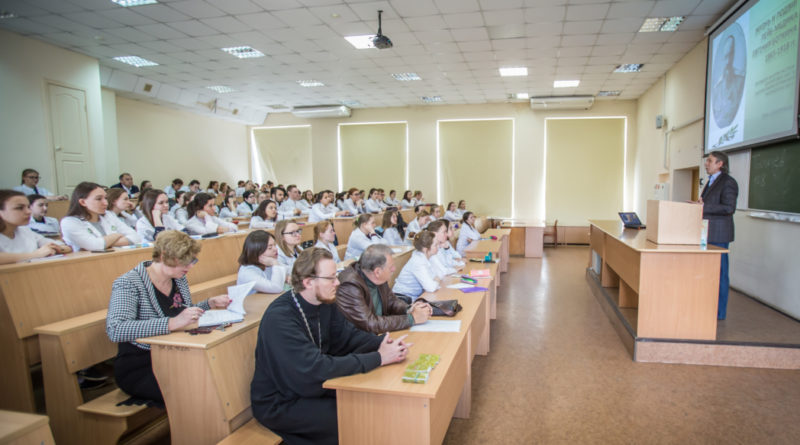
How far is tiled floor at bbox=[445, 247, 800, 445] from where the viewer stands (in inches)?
102

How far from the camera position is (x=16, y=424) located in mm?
1071

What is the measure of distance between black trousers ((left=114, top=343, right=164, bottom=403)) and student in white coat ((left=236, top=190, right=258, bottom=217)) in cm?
670

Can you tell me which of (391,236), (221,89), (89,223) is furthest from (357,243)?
(221,89)

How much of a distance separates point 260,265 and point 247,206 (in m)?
6.46

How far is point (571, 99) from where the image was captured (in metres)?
10.6

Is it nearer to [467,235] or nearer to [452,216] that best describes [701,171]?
[467,235]

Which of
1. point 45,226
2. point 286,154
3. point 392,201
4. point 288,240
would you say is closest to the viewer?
point 288,240

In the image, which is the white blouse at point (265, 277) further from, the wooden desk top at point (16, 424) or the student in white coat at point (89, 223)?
the wooden desk top at point (16, 424)

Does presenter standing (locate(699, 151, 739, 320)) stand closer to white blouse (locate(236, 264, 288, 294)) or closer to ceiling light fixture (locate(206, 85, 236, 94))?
white blouse (locate(236, 264, 288, 294))

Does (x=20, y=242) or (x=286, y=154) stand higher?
(x=286, y=154)

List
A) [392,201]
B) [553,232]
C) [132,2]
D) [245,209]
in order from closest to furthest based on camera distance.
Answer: [132,2], [245,209], [553,232], [392,201]

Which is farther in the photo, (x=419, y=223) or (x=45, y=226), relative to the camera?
(x=419, y=223)

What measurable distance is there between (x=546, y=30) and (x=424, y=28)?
1835 mm

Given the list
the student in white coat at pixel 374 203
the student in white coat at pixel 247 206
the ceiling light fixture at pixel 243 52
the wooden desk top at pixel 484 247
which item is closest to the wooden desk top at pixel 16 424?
the wooden desk top at pixel 484 247
